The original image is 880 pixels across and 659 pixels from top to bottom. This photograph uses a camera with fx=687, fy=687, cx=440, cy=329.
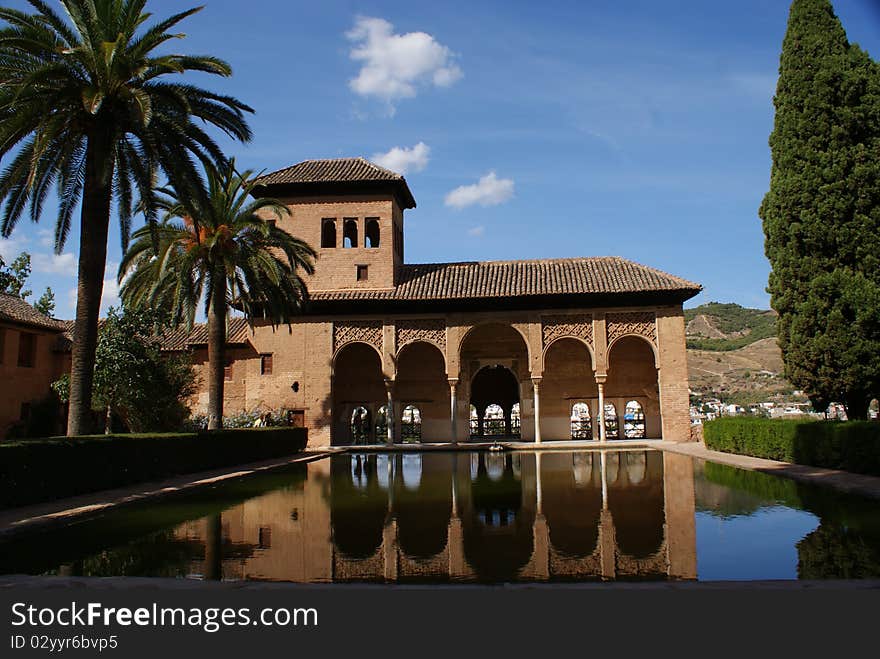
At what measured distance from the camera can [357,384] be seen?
28094 mm

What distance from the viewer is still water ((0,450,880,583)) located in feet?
17.8

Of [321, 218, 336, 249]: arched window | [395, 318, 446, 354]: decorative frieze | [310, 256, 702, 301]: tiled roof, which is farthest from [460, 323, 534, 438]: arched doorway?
[321, 218, 336, 249]: arched window

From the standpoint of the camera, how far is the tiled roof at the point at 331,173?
26.7m

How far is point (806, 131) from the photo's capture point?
14.9m

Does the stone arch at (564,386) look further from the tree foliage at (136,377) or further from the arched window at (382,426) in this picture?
the tree foliage at (136,377)

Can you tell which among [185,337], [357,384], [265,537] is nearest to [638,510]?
[265,537]

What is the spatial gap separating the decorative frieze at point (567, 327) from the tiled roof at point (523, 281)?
3.50ft

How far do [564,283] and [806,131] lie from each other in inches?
446

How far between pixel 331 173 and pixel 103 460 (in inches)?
722

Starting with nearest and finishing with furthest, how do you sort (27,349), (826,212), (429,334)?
(826,212)
(27,349)
(429,334)

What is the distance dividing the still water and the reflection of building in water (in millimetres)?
23

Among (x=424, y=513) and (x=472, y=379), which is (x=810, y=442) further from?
(x=472, y=379)

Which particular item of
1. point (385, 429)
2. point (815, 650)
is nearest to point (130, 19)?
point (815, 650)

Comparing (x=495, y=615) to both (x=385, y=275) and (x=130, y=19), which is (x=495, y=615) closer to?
(x=130, y=19)
